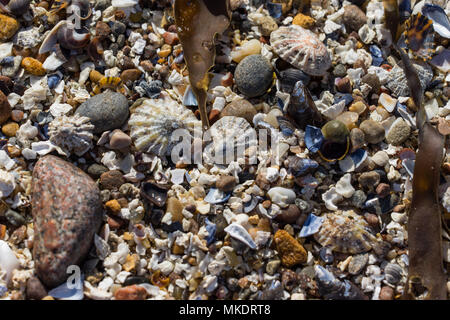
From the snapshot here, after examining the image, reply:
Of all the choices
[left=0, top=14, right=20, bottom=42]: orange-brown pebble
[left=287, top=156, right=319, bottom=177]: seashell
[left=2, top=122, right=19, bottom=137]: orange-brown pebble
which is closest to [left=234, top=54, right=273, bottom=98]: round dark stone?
[left=287, top=156, right=319, bottom=177]: seashell

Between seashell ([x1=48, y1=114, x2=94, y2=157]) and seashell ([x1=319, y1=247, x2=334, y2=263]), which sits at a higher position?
seashell ([x1=48, y1=114, x2=94, y2=157])

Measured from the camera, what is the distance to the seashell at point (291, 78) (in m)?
3.01

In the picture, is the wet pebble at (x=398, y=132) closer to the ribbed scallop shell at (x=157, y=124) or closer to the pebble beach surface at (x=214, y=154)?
the pebble beach surface at (x=214, y=154)

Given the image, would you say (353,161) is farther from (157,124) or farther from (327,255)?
(157,124)

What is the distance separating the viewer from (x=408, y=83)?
10.1 ft

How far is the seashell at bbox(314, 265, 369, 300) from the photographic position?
259 cm

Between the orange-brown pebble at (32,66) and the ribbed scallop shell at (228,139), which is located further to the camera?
the orange-brown pebble at (32,66)

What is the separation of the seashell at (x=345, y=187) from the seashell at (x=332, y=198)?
0.08 feet

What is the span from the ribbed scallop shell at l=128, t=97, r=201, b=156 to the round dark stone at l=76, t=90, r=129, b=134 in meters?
0.08

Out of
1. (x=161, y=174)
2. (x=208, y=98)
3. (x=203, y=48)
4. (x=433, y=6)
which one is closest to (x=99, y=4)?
(x=203, y=48)

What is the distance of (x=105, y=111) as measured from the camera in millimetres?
2896

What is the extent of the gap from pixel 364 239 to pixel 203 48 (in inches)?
67.1

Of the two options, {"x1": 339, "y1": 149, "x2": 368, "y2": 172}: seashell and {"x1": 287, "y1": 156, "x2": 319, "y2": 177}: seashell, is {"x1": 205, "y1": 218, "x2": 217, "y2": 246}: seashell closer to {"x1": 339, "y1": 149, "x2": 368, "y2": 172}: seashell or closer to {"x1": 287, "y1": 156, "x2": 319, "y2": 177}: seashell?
{"x1": 287, "y1": 156, "x2": 319, "y2": 177}: seashell

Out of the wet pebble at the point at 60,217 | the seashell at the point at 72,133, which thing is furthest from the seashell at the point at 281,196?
the seashell at the point at 72,133
